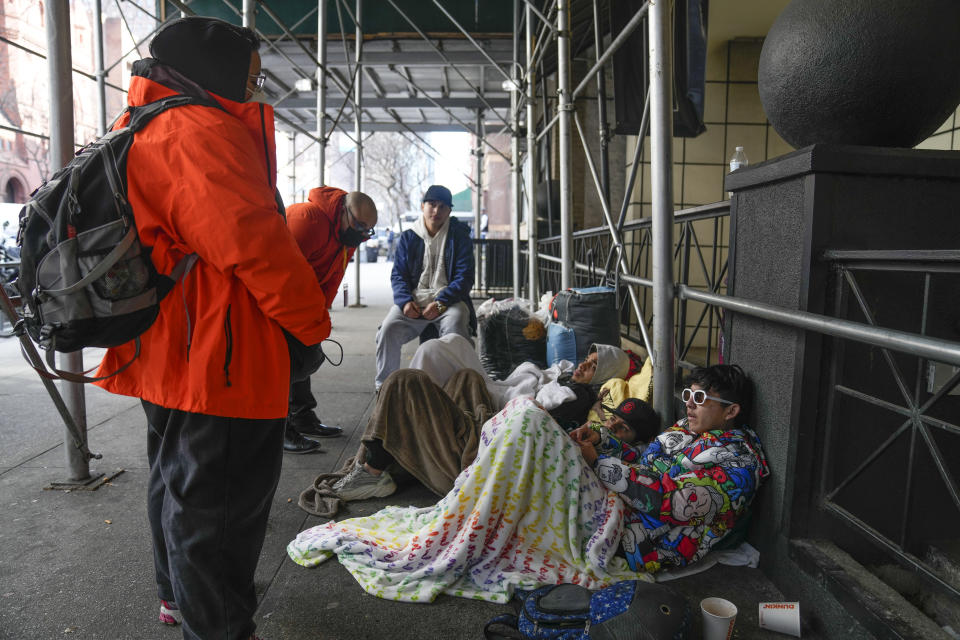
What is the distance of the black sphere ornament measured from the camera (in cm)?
196

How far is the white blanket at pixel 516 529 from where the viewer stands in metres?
2.25

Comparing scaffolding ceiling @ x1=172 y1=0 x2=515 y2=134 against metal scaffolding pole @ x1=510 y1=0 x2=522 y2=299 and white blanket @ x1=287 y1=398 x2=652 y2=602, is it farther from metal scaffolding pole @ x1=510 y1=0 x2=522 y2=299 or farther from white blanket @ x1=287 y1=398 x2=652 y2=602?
white blanket @ x1=287 y1=398 x2=652 y2=602

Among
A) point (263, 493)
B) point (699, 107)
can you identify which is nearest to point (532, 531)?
point (263, 493)

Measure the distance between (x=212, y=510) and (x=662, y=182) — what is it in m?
2.32

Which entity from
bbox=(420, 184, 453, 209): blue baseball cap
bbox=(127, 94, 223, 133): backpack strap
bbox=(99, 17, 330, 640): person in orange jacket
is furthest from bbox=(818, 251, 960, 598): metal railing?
bbox=(420, 184, 453, 209): blue baseball cap

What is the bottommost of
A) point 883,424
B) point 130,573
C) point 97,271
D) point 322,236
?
point 130,573

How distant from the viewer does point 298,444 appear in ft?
12.4

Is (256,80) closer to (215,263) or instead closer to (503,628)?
(215,263)

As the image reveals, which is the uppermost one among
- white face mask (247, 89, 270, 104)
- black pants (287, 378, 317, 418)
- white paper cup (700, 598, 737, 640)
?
white face mask (247, 89, 270, 104)

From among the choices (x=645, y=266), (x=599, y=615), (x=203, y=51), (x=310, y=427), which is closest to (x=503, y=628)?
(x=599, y=615)

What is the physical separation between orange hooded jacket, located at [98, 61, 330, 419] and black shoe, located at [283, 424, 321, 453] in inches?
82.9

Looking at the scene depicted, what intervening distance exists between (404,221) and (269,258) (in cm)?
3564

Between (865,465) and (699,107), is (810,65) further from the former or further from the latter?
(699,107)

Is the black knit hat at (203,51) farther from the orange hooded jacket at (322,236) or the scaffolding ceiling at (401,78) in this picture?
the scaffolding ceiling at (401,78)
